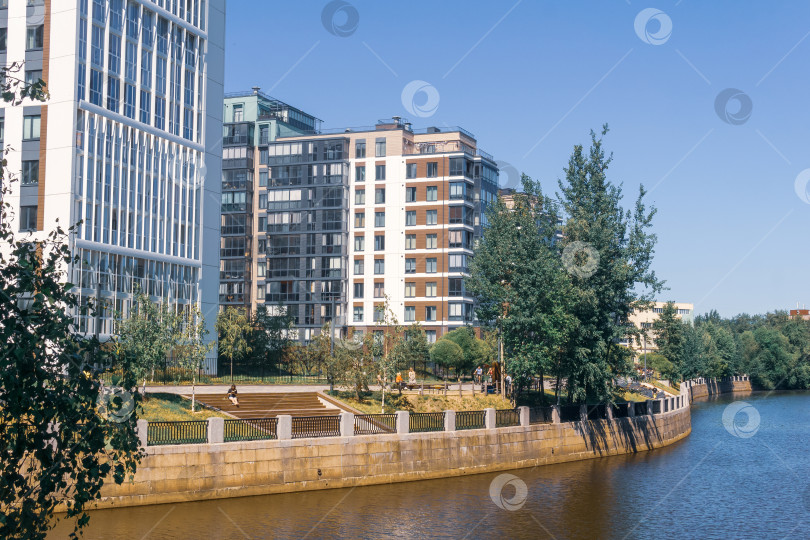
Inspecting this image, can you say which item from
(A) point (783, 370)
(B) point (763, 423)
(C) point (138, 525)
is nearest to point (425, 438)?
(C) point (138, 525)

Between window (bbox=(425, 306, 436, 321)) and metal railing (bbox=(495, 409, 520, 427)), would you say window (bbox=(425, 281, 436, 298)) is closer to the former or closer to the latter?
window (bbox=(425, 306, 436, 321))

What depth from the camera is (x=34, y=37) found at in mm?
→ 54562

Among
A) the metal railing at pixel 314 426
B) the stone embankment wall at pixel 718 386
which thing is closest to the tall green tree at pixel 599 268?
the metal railing at pixel 314 426

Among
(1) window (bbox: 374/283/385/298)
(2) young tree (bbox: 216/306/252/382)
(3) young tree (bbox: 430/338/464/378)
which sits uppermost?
(1) window (bbox: 374/283/385/298)

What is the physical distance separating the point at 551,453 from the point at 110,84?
120 ft

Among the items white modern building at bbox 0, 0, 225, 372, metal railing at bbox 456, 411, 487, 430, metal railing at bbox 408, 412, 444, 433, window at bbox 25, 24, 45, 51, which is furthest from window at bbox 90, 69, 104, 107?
metal railing at bbox 456, 411, 487, 430

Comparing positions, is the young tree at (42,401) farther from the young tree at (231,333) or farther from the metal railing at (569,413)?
the young tree at (231,333)

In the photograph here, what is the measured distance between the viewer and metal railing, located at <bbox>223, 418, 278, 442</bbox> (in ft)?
109

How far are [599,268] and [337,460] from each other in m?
21.4

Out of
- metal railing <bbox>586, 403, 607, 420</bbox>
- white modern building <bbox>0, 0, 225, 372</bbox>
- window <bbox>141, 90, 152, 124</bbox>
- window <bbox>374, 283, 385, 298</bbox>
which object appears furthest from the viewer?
window <bbox>374, 283, 385, 298</bbox>

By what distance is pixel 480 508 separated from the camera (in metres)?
31.8

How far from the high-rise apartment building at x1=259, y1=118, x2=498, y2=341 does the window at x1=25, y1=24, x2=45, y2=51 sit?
4815cm

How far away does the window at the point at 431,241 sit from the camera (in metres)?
95.5

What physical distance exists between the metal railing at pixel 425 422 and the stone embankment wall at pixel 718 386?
250 feet
